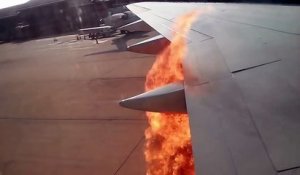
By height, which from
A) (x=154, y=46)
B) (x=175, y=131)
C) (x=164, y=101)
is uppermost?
(x=164, y=101)

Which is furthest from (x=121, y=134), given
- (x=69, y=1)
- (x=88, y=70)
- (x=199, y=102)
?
(x=69, y=1)

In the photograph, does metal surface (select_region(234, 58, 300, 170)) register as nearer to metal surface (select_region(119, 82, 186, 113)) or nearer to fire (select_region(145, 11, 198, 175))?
metal surface (select_region(119, 82, 186, 113))

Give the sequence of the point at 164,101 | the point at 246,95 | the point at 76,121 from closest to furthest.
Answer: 1. the point at 246,95
2. the point at 164,101
3. the point at 76,121

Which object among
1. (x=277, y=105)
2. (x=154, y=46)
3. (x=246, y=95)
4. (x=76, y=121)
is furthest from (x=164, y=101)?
(x=76, y=121)

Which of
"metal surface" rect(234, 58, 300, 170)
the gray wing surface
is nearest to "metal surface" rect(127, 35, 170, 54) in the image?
the gray wing surface

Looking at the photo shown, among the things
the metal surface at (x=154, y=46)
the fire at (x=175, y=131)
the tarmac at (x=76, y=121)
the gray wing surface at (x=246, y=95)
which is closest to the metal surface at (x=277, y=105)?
the gray wing surface at (x=246, y=95)

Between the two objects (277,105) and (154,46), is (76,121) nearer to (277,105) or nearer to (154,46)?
(154,46)
